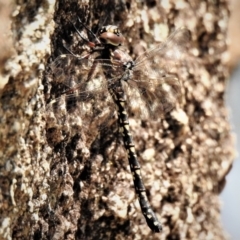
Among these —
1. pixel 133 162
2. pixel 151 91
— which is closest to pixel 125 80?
pixel 151 91

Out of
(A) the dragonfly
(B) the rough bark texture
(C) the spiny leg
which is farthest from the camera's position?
(C) the spiny leg

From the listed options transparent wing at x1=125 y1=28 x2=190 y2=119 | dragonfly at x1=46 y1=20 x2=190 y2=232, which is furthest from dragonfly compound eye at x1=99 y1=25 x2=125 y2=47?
transparent wing at x1=125 y1=28 x2=190 y2=119

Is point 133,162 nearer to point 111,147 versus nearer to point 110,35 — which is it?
point 111,147

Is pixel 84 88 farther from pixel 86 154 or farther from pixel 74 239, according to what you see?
pixel 74 239

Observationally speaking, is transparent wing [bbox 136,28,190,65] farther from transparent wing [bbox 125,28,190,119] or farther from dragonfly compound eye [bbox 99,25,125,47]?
dragonfly compound eye [bbox 99,25,125,47]

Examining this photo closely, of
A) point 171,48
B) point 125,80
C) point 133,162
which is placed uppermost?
point 171,48

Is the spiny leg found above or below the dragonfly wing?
below

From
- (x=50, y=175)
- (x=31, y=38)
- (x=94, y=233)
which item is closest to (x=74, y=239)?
(x=94, y=233)
